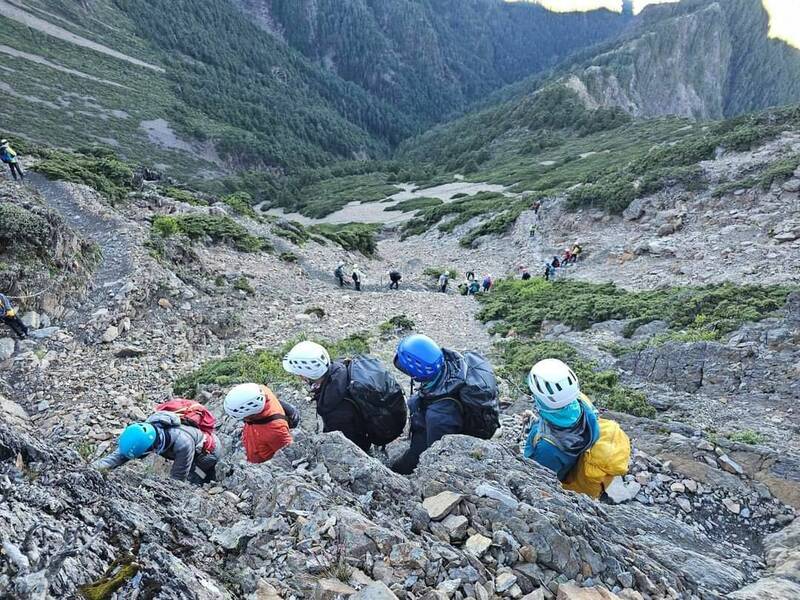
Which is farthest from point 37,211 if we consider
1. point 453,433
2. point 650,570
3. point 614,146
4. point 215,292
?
point 614,146

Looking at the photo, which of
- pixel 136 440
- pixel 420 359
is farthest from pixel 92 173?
pixel 420 359

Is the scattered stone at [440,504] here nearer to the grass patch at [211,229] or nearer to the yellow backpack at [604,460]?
the yellow backpack at [604,460]

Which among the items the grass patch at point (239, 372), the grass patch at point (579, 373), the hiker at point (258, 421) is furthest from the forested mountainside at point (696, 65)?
the hiker at point (258, 421)

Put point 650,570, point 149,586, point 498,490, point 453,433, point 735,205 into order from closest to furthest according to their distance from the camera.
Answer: point 149,586 → point 650,570 → point 498,490 → point 453,433 → point 735,205

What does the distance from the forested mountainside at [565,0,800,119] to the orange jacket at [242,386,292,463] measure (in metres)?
120

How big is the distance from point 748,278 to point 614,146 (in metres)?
58.2

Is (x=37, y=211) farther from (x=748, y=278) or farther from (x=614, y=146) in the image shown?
(x=614, y=146)

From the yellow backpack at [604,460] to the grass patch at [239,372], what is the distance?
7512 millimetres

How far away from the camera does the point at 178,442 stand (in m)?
5.48

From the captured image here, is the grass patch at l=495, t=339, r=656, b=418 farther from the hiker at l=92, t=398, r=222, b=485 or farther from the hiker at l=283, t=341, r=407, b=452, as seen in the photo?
the hiker at l=92, t=398, r=222, b=485

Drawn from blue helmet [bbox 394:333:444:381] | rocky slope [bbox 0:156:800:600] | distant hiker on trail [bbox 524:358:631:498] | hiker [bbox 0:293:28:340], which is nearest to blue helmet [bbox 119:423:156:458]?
rocky slope [bbox 0:156:800:600]

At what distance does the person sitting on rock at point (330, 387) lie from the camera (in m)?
5.50

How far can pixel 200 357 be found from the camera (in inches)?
539

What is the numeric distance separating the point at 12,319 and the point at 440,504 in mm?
12276
